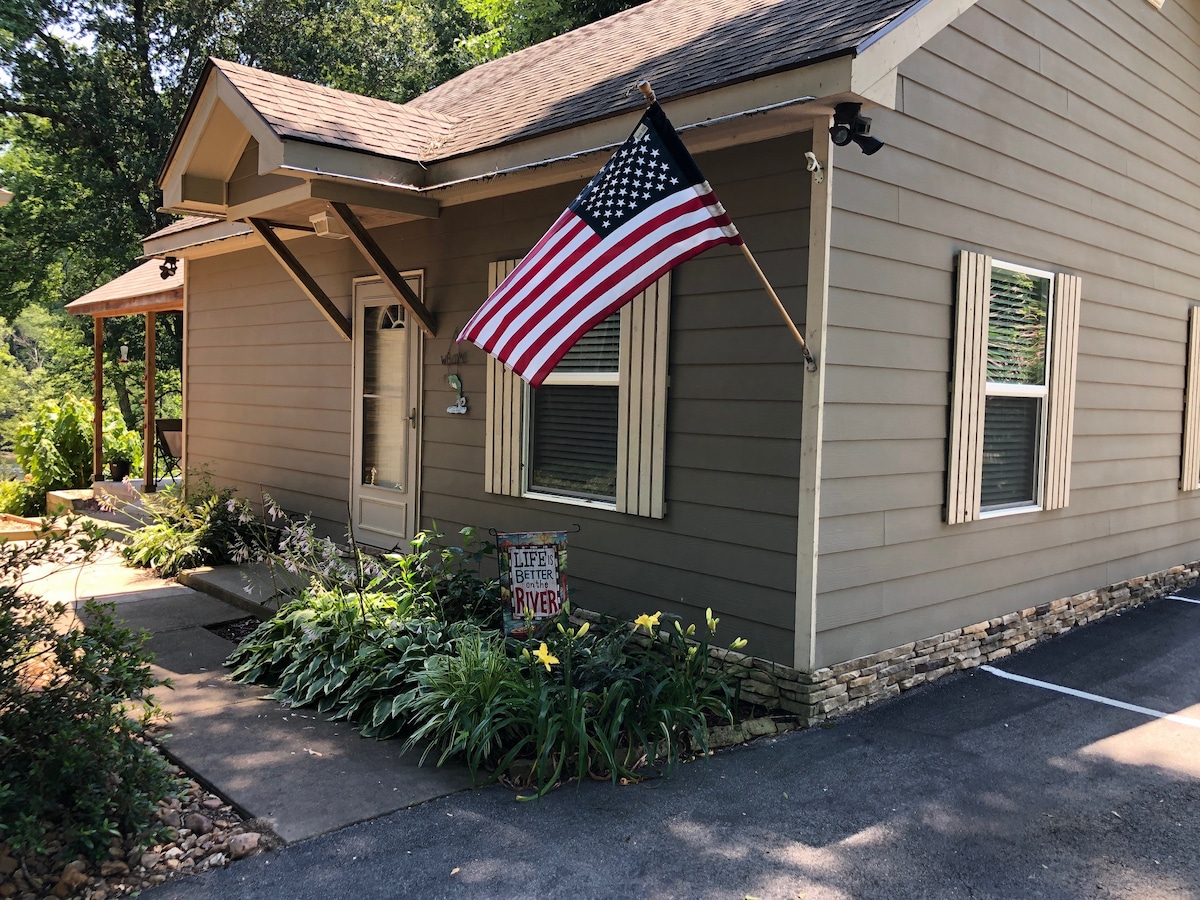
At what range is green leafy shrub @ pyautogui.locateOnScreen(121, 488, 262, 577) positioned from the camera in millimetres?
7746

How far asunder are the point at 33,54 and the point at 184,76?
249 centimetres

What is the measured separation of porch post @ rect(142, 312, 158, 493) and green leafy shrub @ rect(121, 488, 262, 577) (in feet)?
8.19

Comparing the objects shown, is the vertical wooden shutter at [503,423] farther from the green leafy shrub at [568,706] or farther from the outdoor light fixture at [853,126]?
the outdoor light fixture at [853,126]

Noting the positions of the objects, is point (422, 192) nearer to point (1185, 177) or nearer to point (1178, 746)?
point (1178, 746)

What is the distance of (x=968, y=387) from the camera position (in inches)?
203

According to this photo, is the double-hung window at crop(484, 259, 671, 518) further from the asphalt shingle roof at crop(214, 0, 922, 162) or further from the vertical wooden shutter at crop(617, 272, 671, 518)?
the asphalt shingle roof at crop(214, 0, 922, 162)

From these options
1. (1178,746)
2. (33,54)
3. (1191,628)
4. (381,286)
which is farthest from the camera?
(33,54)

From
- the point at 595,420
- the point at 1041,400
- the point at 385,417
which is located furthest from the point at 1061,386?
the point at 385,417

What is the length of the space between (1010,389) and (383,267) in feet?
13.5

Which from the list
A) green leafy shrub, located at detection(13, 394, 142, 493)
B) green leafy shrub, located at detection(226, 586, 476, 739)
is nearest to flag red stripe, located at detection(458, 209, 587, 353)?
green leafy shrub, located at detection(226, 586, 476, 739)

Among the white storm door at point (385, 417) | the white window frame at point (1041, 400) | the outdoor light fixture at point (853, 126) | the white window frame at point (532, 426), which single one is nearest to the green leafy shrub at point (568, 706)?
the white window frame at point (532, 426)

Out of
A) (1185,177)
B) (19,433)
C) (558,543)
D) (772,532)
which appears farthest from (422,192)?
(19,433)

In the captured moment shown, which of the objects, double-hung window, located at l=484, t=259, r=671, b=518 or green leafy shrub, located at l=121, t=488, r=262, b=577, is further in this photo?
green leafy shrub, located at l=121, t=488, r=262, b=577

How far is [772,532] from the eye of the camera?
4492 millimetres
